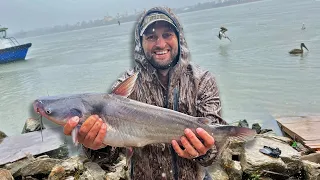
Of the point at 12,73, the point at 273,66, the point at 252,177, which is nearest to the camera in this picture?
the point at 252,177

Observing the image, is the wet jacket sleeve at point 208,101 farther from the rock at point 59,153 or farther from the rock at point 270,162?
the rock at point 59,153

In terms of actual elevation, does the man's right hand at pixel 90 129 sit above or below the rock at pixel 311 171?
above

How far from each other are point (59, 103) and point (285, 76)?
2103cm

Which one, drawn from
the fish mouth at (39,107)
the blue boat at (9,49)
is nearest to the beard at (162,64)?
the fish mouth at (39,107)

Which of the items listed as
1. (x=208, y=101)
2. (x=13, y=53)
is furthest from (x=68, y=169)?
(x=13, y=53)

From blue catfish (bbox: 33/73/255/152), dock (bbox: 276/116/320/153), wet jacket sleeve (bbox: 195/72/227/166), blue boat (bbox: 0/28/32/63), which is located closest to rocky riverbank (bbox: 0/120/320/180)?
dock (bbox: 276/116/320/153)

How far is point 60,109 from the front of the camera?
312 cm

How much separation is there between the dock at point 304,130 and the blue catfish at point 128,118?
7.50 m

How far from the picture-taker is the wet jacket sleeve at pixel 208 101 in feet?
11.1

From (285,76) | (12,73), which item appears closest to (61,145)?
(285,76)

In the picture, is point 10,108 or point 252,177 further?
point 10,108

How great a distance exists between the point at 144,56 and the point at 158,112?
2.26ft

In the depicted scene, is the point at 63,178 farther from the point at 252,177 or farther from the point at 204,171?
the point at 204,171

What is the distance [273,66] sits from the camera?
1011 inches
